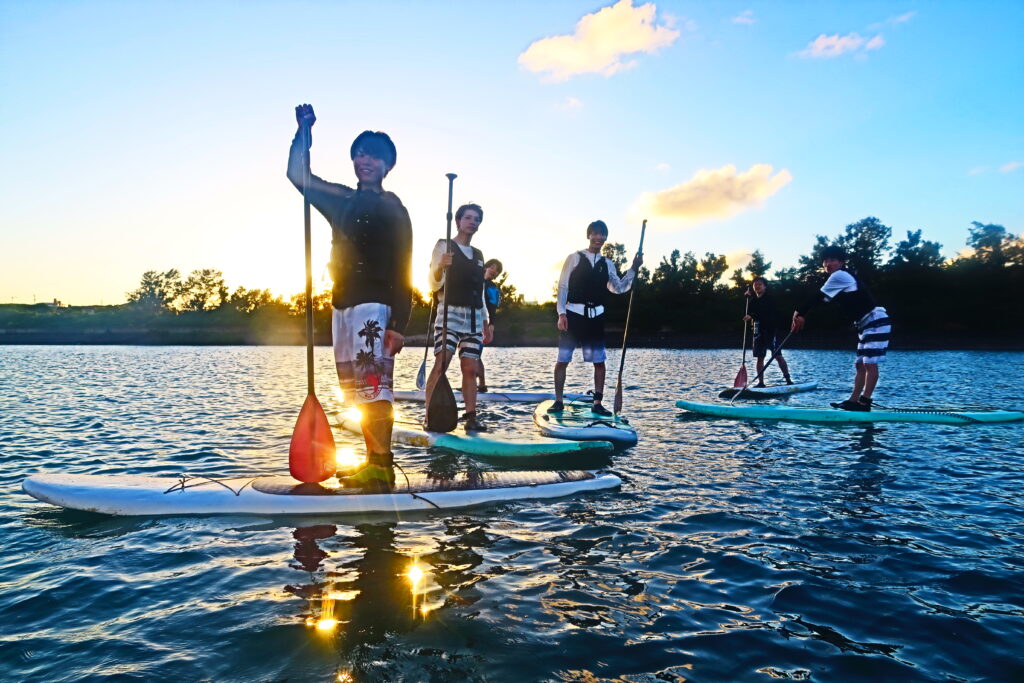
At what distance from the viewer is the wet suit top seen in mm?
4949

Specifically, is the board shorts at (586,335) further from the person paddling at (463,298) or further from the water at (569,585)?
the water at (569,585)

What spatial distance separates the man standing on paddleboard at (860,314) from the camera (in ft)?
34.6

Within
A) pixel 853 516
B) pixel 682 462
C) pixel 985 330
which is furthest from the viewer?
pixel 985 330

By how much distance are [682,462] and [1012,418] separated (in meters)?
7.65

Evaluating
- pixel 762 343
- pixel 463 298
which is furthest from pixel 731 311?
pixel 463 298

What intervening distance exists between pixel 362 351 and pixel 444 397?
9.84 ft

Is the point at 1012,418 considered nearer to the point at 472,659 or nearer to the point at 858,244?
the point at 472,659

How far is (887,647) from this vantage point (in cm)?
299

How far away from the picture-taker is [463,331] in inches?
330

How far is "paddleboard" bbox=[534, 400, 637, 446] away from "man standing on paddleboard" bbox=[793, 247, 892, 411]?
15.2 ft

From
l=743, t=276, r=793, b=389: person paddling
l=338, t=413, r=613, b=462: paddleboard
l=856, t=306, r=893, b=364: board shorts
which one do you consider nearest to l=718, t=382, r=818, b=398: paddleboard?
l=743, t=276, r=793, b=389: person paddling

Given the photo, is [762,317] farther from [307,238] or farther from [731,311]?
[731,311]

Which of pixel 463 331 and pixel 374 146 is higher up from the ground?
pixel 374 146

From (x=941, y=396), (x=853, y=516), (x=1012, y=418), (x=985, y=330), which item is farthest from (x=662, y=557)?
(x=985, y=330)
